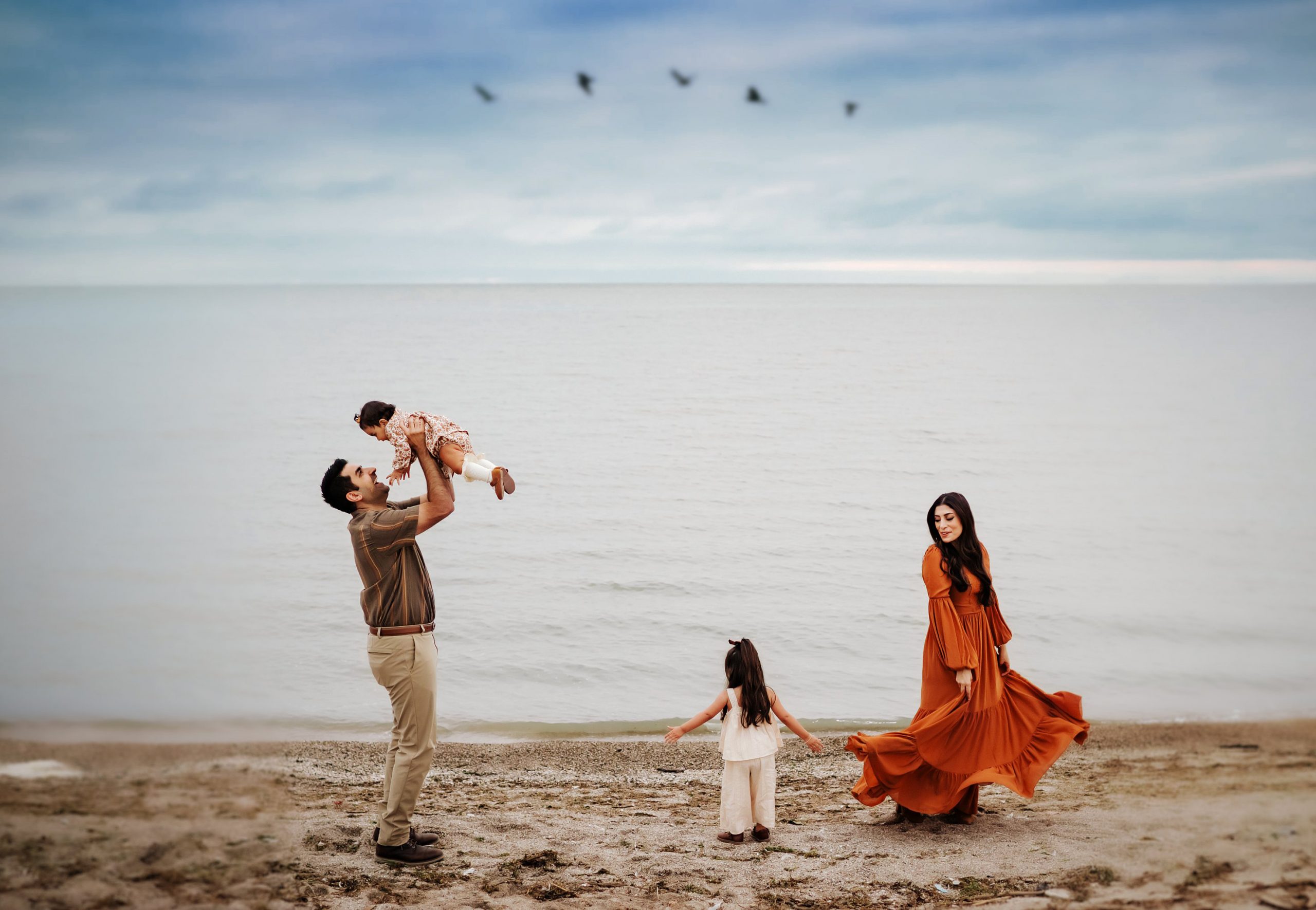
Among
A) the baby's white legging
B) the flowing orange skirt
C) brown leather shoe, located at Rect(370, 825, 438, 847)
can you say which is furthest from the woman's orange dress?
the baby's white legging

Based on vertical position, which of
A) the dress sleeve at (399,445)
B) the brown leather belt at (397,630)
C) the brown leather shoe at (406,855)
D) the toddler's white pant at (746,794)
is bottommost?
the brown leather shoe at (406,855)

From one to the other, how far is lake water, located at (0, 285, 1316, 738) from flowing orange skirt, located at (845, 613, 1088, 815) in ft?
10.4

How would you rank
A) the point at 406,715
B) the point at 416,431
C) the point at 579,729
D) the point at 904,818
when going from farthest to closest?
1. the point at 579,729
2. the point at 904,818
3. the point at 406,715
4. the point at 416,431

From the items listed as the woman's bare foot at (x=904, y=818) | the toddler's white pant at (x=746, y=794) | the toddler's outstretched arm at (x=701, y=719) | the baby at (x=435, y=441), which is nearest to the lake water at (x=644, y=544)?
the baby at (x=435, y=441)

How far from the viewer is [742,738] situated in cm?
537

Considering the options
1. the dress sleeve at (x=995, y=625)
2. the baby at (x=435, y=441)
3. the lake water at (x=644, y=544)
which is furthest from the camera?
the lake water at (x=644, y=544)

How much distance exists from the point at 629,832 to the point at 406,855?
50.3 inches

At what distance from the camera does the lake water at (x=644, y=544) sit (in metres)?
7.30

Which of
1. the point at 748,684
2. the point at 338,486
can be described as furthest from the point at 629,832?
the point at 338,486

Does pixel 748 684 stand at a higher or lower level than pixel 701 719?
higher

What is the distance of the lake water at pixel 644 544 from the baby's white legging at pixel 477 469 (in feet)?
3.72

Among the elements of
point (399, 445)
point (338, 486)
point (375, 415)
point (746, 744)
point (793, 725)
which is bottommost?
point (746, 744)

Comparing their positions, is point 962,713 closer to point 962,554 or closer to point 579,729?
point 962,554

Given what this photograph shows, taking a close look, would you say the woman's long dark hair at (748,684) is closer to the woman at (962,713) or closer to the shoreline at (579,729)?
the woman at (962,713)
